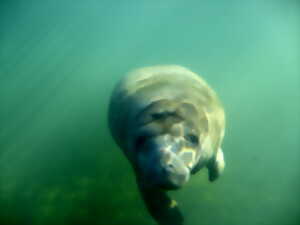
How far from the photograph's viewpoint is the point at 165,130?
3131mm

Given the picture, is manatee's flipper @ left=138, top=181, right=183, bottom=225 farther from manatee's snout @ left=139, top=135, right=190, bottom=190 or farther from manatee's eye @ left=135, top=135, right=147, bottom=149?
manatee's snout @ left=139, top=135, right=190, bottom=190

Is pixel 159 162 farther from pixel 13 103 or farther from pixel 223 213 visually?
pixel 13 103

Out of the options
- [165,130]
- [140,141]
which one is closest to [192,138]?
[165,130]

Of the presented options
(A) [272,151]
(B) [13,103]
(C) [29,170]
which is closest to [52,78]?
(B) [13,103]

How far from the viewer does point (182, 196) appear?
638 centimetres

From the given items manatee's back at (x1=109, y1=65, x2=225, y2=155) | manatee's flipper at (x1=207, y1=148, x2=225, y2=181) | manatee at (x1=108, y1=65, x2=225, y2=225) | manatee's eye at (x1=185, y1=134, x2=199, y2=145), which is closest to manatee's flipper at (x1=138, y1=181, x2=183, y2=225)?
manatee at (x1=108, y1=65, x2=225, y2=225)

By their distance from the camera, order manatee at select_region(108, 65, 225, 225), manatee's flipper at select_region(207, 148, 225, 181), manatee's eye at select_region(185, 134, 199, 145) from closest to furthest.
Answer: manatee at select_region(108, 65, 225, 225)
manatee's eye at select_region(185, 134, 199, 145)
manatee's flipper at select_region(207, 148, 225, 181)

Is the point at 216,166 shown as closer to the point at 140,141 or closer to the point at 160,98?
the point at 160,98

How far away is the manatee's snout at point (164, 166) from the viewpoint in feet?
9.21

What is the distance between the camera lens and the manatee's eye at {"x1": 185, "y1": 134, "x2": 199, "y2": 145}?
10.6ft

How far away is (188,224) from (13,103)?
21289 millimetres

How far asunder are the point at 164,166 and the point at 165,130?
0.47 m

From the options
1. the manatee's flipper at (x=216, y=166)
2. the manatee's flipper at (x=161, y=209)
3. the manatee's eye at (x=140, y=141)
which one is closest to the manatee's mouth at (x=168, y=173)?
the manatee's eye at (x=140, y=141)

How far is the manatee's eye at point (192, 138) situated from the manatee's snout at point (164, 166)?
10.0 inches
